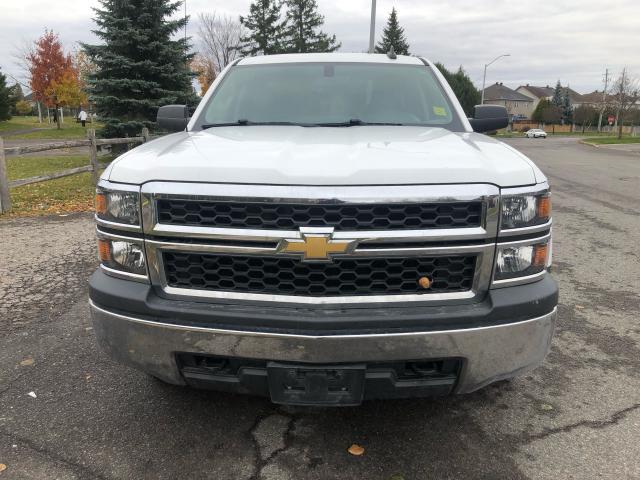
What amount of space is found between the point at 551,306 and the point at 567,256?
4051 mm

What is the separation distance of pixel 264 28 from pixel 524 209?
52420 mm

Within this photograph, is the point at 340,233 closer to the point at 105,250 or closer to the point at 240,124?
the point at 105,250

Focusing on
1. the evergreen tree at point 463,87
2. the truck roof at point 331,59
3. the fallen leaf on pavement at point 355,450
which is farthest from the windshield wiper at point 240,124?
the evergreen tree at point 463,87

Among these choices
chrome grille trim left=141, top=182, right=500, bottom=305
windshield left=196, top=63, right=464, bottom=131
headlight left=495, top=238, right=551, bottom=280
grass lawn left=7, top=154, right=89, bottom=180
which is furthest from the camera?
grass lawn left=7, top=154, right=89, bottom=180

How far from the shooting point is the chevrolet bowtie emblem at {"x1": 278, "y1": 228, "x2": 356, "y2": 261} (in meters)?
2.03

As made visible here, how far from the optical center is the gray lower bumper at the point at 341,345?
2.05 metres

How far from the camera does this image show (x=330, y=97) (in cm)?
363

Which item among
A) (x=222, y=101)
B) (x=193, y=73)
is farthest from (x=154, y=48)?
(x=222, y=101)

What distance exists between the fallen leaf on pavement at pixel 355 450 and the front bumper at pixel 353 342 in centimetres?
61

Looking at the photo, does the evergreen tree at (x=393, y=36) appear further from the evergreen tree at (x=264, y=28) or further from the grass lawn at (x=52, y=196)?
the grass lawn at (x=52, y=196)

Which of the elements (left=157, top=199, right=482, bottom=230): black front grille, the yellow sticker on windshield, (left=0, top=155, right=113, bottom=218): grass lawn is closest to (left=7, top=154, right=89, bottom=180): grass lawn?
(left=0, top=155, right=113, bottom=218): grass lawn

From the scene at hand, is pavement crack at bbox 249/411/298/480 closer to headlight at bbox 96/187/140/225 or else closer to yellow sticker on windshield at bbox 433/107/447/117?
headlight at bbox 96/187/140/225

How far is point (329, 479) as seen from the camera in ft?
7.52

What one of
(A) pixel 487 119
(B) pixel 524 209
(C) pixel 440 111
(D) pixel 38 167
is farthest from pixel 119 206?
(D) pixel 38 167
